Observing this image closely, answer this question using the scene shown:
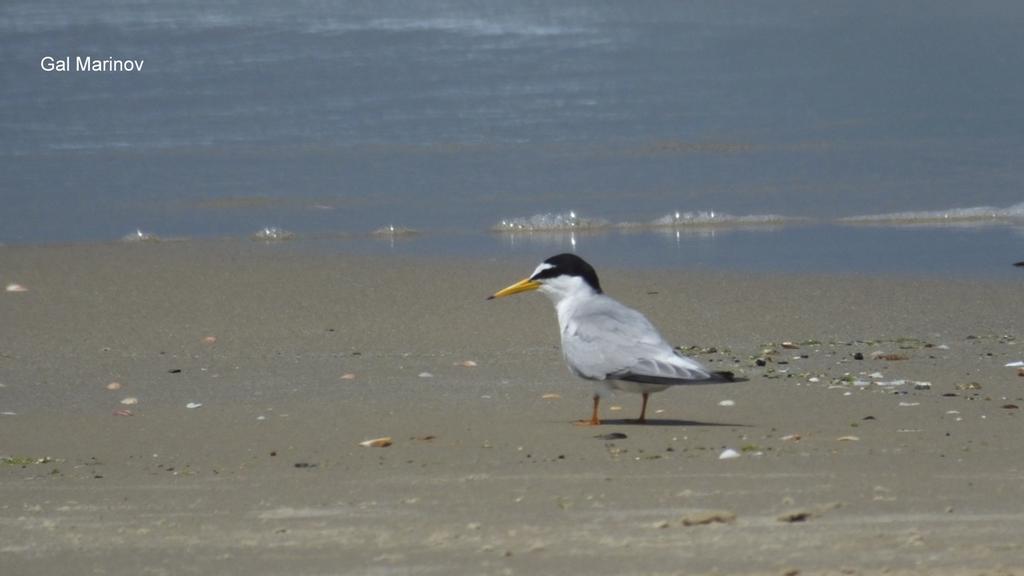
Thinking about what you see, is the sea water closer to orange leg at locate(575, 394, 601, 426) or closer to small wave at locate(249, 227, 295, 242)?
small wave at locate(249, 227, 295, 242)

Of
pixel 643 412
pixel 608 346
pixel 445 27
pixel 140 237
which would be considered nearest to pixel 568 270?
pixel 608 346

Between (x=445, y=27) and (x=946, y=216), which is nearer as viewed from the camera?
(x=946, y=216)

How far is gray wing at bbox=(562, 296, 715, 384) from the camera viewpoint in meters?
5.84

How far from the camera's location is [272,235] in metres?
12.5

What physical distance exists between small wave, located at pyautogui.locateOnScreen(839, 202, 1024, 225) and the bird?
22.2ft

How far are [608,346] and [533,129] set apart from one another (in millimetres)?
13410

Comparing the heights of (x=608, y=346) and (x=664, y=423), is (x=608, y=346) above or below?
above

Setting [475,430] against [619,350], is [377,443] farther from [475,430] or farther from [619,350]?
[619,350]

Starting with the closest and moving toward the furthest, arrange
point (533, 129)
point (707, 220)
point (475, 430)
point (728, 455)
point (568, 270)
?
point (728, 455)
point (475, 430)
point (568, 270)
point (707, 220)
point (533, 129)

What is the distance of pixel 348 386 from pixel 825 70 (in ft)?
61.0

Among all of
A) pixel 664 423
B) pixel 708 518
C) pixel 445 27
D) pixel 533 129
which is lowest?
pixel 664 423

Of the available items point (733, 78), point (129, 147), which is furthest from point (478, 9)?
point (129, 147)

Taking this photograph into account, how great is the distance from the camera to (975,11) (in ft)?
102

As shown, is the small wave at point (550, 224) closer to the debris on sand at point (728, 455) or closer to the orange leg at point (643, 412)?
the orange leg at point (643, 412)
